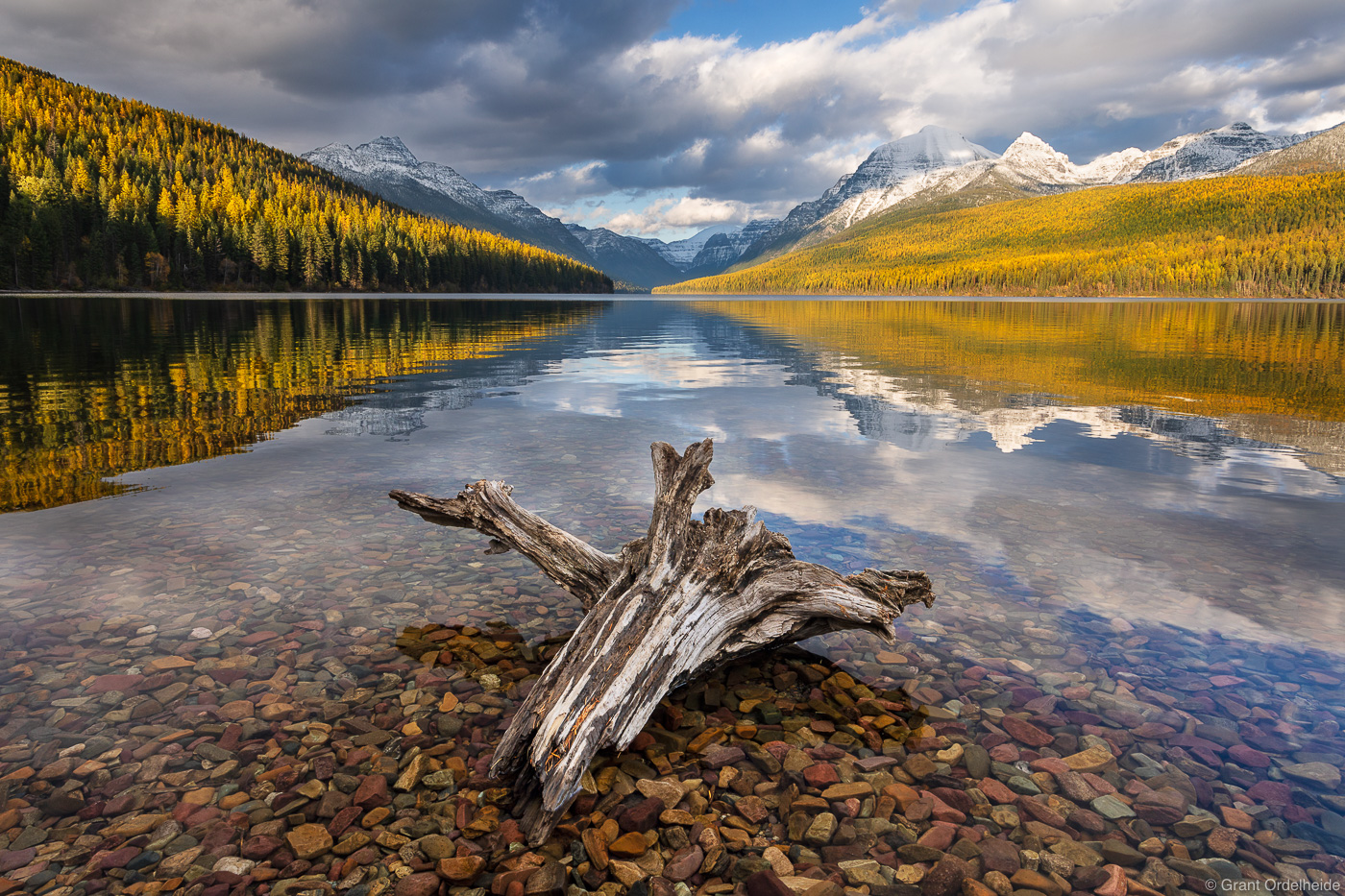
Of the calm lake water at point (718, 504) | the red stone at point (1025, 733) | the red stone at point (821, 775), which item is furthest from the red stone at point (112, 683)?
the red stone at point (1025, 733)

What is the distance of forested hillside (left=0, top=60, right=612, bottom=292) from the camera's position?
112062mm

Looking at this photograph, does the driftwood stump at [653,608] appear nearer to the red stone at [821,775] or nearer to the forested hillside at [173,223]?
the red stone at [821,775]

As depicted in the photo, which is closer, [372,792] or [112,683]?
[372,792]

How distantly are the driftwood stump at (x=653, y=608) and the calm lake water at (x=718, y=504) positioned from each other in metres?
0.76

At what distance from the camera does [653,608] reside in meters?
5.25

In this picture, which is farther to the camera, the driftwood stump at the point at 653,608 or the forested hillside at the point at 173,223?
the forested hillside at the point at 173,223

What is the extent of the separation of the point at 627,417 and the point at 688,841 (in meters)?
14.1

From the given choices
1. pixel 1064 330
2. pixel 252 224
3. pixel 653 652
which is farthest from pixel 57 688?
pixel 252 224

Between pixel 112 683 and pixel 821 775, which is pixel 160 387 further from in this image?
pixel 821 775

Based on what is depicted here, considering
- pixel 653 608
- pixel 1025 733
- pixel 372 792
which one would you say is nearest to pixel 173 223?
pixel 372 792

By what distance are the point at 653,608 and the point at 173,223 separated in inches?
6049

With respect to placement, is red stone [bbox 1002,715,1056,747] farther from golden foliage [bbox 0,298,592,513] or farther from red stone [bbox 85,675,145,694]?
golden foliage [bbox 0,298,592,513]

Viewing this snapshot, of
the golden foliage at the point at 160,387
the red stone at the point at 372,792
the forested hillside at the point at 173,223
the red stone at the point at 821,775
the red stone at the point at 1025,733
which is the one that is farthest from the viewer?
the forested hillside at the point at 173,223

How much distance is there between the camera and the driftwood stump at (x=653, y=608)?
14.7 feet
